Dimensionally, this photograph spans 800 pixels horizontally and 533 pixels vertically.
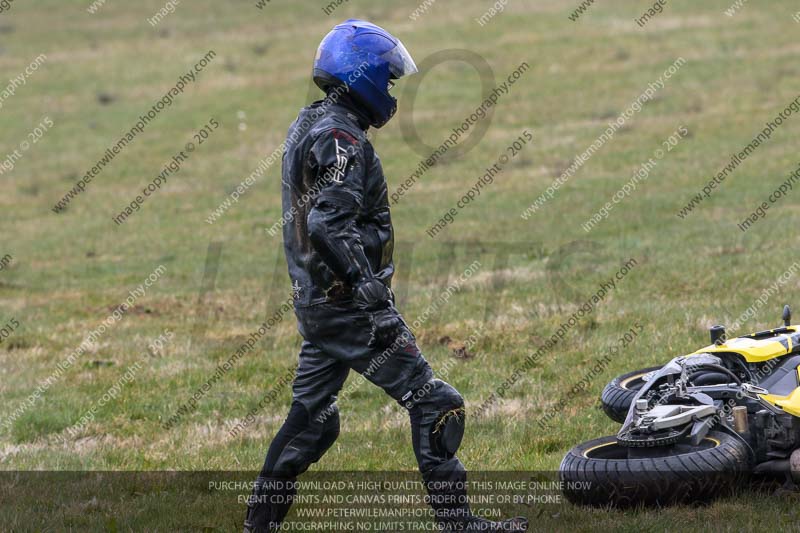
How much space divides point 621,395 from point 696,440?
1529 millimetres

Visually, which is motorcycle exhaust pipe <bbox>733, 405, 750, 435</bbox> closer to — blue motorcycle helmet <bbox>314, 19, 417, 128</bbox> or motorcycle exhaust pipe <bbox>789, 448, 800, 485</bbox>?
motorcycle exhaust pipe <bbox>789, 448, 800, 485</bbox>

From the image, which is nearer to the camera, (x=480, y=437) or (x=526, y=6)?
(x=480, y=437)

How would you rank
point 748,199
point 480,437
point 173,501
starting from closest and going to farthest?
1. point 173,501
2. point 480,437
3. point 748,199

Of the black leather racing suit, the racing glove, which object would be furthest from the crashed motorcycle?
the racing glove

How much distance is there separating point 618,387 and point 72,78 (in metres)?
35.7

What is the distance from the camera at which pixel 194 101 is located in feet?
117

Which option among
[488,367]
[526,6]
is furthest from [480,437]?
[526,6]

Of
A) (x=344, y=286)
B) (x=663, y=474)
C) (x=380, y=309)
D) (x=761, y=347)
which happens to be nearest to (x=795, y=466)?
A: (x=663, y=474)

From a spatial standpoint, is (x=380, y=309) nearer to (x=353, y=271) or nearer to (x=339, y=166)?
(x=353, y=271)

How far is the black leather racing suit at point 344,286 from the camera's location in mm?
5340

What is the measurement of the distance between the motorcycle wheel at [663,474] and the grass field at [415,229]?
4.7 inches

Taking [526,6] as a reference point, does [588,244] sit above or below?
above

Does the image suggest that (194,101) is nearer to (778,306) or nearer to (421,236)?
(421,236)

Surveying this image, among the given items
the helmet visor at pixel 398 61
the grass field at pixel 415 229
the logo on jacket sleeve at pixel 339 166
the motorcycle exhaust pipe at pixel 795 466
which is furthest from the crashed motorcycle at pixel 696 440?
the helmet visor at pixel 398 61
